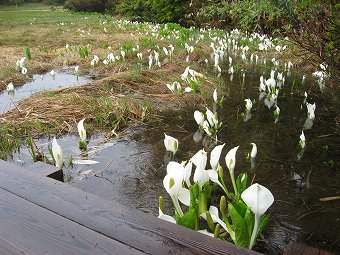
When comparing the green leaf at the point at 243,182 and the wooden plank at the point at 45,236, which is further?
the green leaf at the point at 243,182

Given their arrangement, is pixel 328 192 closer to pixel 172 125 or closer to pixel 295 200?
pixel 295 200

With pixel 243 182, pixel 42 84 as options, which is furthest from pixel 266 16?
pixel 243 182

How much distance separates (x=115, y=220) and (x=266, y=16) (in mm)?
10856

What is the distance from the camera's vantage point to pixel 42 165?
2.04 m

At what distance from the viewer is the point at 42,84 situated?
5676 millimetres

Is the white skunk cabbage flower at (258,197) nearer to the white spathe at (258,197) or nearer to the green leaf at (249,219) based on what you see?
the white spathe at (258,197)

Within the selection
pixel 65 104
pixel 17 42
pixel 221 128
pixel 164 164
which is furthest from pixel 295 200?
pixel 17 42

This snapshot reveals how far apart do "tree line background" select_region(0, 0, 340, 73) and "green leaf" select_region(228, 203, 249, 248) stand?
182cm

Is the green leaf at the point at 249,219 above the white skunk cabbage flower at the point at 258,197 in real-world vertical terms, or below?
below

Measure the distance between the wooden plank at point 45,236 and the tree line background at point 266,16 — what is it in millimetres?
2351

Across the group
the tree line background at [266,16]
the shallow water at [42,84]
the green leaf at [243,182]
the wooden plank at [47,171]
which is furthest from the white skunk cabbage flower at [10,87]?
the green leaf at [243,182]

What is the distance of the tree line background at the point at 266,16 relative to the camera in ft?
9.54

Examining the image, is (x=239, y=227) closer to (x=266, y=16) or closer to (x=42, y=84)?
(x=42, y=84)

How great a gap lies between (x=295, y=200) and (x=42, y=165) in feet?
5.17
